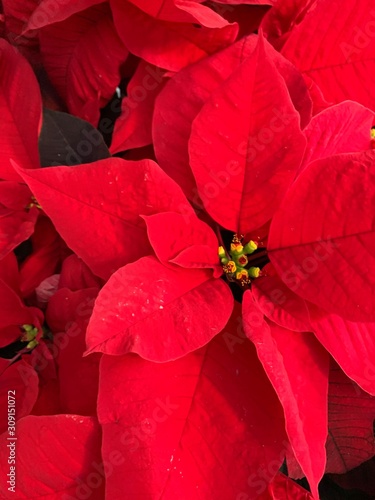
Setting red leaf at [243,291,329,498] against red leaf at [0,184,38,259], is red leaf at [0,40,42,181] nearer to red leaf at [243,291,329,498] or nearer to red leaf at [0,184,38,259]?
red leaf at [0,184,38,259]

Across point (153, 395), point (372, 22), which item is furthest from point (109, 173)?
point (372, 22)

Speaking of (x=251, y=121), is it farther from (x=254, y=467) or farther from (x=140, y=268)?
(x=254, y=467)

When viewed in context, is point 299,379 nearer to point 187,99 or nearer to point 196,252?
point 196,252

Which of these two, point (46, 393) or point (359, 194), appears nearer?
point (359, 194)

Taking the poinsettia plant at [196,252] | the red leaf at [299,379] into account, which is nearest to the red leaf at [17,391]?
the poinsettia plant at [196,252]

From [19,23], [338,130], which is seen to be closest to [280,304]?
[338,130]

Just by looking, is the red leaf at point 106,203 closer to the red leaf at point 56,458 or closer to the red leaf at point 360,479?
the red leaf at point 56,458
